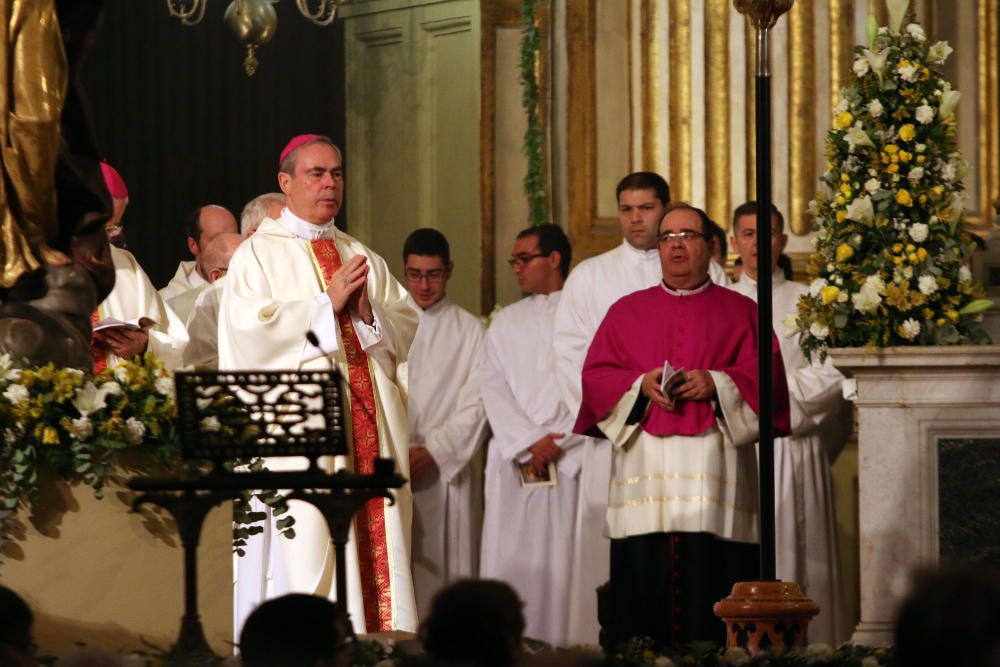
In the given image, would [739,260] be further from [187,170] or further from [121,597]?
[121,597]

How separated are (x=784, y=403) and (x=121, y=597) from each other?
292cm

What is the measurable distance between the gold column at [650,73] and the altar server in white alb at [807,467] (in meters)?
2.07

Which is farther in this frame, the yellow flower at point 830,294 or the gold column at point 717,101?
the gold column at point 717,101

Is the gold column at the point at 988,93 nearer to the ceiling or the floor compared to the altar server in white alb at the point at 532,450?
nearer to the ceiling

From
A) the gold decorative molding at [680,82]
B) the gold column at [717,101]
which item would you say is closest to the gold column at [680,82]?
the gold decorative molding at [680,82]

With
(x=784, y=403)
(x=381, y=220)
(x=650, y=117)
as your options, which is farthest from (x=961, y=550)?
(x=381, y=220)

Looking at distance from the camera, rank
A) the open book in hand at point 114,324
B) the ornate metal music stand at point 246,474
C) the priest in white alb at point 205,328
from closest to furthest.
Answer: the ornate metal music stand at point 246,474, the open book in hand at point 114,324, the priest in white alb at point 205,328

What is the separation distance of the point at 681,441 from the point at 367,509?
1287 mm

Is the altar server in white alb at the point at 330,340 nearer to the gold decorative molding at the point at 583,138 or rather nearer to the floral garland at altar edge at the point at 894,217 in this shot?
the floral garland at altar edge at the point at 894,217

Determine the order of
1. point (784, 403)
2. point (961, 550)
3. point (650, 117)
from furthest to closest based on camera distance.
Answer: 1. point (650, 117)
2. point (784, 403)
3. point (961, 550)

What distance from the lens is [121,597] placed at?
20.6 ft

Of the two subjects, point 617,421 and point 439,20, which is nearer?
point 617,421

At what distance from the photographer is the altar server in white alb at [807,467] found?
9.09 metres

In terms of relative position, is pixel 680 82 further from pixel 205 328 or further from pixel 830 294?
pixel 830 294
